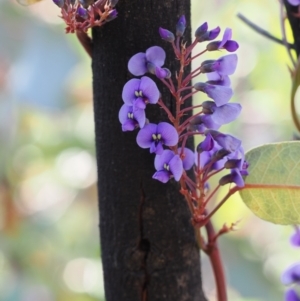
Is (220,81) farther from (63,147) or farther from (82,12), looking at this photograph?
(63,147)

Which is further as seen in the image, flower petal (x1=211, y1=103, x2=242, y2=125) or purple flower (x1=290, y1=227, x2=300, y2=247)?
purple flower (x1=290, y1=227, x2=300, y2=247)

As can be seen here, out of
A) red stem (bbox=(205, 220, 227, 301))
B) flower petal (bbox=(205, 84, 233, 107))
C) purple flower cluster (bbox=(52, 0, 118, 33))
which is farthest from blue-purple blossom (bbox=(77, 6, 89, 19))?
red stem (bbox=(205, 220, 227, 301))

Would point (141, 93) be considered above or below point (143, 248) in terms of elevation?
above

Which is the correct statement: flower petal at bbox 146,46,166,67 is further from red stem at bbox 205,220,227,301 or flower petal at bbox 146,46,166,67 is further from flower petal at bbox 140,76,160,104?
red stem at bbox 205,220,227,301

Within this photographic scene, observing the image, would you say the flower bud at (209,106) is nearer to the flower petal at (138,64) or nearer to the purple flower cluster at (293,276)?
the flower petal at (138,64)

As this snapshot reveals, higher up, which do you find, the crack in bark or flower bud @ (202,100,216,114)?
flower bud @ (202,100,216,114)

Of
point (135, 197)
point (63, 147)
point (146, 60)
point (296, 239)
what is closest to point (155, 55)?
point (146, 60)

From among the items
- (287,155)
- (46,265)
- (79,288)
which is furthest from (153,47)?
(79,288)

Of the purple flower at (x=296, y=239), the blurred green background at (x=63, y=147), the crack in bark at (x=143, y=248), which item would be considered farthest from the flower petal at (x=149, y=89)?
the blurred green background at (x=63, y=147)
